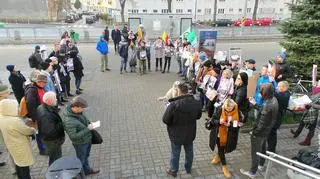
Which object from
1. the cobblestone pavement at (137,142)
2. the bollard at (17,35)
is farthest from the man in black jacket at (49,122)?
the bollard at (17,35)

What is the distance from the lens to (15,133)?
450cm

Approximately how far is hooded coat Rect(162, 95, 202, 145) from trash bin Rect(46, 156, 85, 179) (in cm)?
175

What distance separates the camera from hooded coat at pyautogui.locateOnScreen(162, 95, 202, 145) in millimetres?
4781

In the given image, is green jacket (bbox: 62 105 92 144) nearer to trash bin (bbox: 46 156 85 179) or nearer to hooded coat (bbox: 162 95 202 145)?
trash bin (bbox: 46 156 85 179)

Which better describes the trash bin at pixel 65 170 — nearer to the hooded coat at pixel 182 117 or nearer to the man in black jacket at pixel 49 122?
the man in black jacket at pixel 49 122

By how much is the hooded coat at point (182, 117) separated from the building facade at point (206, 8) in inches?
1878

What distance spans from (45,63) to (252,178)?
6.12 metres

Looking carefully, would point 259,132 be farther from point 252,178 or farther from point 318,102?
point 318,102

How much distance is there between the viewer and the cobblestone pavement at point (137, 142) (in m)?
5.61

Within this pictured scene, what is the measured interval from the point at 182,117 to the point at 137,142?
230 cm

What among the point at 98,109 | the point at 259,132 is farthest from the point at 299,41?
the point at 98,109

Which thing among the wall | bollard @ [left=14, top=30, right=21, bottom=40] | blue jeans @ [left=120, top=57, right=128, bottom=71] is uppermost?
the wall

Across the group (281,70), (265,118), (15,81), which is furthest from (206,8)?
(265,118)

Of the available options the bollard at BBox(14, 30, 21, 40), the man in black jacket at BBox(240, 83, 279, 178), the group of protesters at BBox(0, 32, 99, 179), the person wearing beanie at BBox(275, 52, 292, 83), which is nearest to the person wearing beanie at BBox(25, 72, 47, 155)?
the group of protesters at BBox(0, 32, 99, 179)
